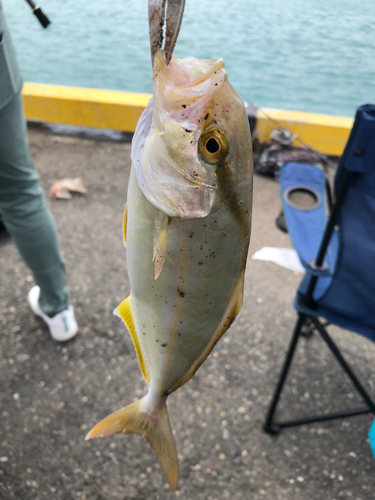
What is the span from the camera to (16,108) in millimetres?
1884

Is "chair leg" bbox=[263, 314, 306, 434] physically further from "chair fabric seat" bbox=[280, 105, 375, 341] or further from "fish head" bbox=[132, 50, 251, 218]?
"fish head" bbox=[132, 50, 251, 218]

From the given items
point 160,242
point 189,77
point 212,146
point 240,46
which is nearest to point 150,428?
point 160,242

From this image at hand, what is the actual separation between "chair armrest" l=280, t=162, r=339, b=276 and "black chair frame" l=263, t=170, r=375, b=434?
0.19 meters

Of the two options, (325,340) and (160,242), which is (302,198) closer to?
(325,340)

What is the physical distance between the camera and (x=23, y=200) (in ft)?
7.04

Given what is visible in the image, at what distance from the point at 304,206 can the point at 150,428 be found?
152cm

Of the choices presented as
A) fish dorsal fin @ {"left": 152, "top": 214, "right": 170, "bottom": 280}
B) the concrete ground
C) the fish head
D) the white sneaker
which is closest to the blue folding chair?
the concrete ground

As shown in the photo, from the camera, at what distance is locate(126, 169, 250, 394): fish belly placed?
0.96m

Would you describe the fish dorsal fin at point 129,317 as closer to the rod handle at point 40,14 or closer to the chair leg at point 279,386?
the chair leg at point 279,386

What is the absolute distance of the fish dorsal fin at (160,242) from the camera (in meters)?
0.91

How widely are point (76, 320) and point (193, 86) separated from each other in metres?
2.23

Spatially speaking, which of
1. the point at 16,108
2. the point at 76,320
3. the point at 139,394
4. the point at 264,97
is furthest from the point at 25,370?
the point at 264,97

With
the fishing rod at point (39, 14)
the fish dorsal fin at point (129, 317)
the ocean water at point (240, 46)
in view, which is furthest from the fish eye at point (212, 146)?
the ocean water at point (240, 46)

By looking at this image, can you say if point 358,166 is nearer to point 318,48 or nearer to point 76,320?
point 76,320
